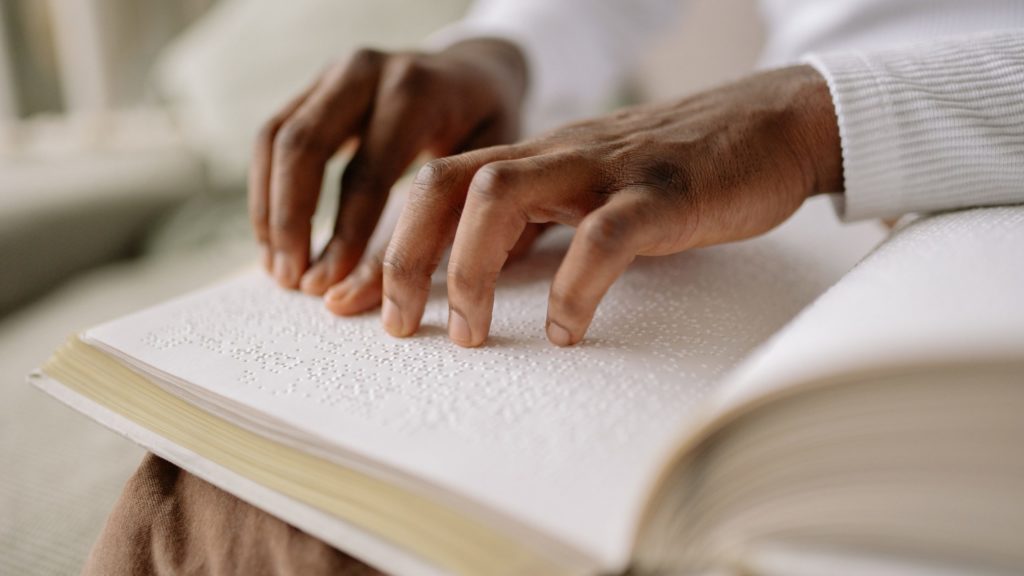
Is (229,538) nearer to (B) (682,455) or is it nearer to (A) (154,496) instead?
(A) (154,496)

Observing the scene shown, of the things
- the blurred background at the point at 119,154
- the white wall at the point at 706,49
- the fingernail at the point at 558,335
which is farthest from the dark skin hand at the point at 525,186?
the white wall at the point at 706,49

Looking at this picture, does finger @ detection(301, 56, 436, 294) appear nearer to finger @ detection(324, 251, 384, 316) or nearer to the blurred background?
finger @ detection(324, 251, 384, 316)

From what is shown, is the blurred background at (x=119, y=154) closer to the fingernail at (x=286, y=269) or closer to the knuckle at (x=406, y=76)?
the fingernail at (x=286, y=269)

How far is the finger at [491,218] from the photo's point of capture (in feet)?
1.22

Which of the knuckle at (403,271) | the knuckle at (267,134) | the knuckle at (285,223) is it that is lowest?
the knuckle at (285,223)

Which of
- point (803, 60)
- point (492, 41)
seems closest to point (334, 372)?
point (803, 60)

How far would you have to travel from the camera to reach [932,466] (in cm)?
24

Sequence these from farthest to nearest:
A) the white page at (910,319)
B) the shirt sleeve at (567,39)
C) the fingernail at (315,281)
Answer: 1. the shirt sleeve at (567,39)
2. the fingernail at (315,281)
3. the white page at (910,319)

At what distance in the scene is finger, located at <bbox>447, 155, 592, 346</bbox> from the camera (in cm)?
37

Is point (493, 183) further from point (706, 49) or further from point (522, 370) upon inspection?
point (706, 49)

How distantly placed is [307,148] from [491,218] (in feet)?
0.75

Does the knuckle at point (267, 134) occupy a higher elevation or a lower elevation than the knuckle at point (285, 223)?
higher

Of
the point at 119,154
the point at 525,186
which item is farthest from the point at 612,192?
the point at 119,154

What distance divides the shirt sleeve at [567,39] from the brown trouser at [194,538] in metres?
0.59
